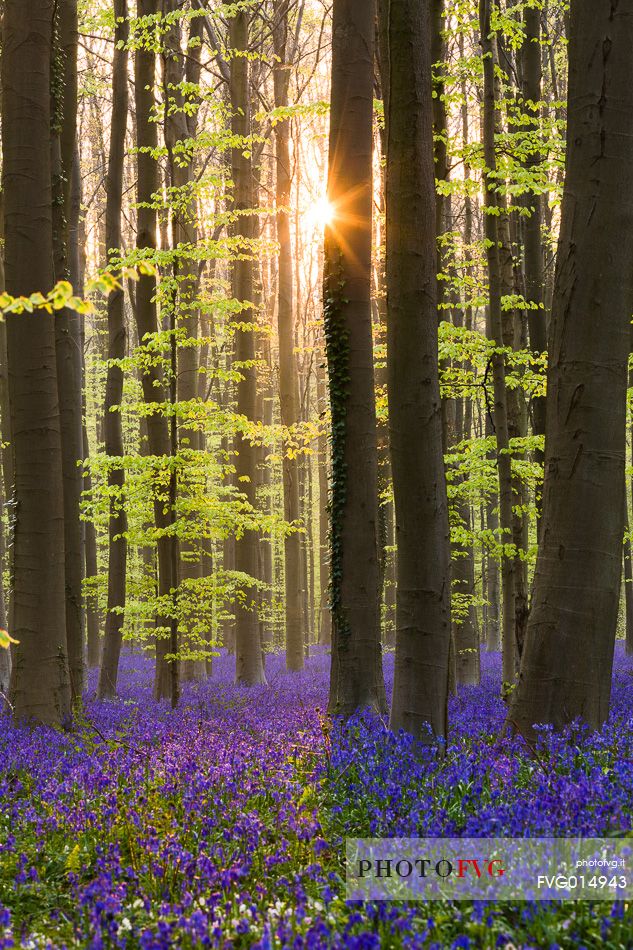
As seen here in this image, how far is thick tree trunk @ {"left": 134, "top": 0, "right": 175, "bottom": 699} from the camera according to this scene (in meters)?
13.9

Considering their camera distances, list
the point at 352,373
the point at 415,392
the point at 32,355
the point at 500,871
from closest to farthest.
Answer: the point at 500,871 → the point at 415,392 → the point at 352,373 → the point at 32,355

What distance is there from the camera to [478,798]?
468 cm

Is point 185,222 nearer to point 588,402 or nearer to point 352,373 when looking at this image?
point 352,373

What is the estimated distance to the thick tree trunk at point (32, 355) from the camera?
9.12 metres

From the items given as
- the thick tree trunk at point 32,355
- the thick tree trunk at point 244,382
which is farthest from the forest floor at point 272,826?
the thick tree trunk at point 244,382

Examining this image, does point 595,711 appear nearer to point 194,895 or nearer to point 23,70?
point 194,895

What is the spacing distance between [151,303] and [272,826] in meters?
12.5

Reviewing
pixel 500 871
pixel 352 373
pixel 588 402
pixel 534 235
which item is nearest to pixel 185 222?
pixel 352 373

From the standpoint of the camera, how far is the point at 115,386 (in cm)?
1742

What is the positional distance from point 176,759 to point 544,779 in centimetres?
280

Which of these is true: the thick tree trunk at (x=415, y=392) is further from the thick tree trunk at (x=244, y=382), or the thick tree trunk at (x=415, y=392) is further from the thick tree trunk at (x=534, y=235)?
the thick tree trunk at (x=244, y=382)

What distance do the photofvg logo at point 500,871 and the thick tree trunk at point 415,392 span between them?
9.93 ft

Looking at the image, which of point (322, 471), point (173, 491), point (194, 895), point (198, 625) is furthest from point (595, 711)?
point (322, 471)

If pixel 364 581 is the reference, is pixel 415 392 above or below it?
above
